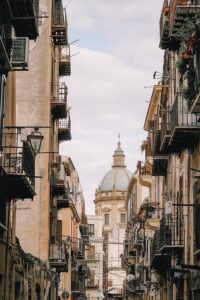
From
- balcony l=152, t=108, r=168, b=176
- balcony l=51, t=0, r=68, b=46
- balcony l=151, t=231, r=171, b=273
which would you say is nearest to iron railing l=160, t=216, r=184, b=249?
balcony l=151, t=231, r=171, b=273

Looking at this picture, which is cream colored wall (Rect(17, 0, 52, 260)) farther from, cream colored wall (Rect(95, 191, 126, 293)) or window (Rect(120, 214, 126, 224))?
window (Rect(120, 214, 126, 224))

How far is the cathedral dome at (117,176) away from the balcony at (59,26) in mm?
105432

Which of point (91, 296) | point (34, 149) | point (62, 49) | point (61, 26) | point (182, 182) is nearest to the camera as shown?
point (34, 149)

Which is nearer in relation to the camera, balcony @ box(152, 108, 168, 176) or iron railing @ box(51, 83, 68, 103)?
balcony @ box(152, 108, 168, 176)

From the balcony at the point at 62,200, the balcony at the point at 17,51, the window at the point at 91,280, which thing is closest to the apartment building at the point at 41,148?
the balcony at the point at 62,200

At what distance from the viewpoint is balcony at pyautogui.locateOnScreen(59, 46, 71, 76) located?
1559 inches

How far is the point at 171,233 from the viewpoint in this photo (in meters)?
26.5

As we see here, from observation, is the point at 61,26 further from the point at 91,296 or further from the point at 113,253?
the point at 113,253

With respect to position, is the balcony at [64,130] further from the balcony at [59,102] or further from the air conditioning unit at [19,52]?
the air conditioning unit at [19,52]

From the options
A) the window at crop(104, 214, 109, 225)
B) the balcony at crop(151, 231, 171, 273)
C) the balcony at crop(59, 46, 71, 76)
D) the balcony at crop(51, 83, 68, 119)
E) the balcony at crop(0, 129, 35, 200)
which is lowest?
the balcony at crop(151, 231, 171, 273)

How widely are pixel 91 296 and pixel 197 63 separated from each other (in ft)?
267

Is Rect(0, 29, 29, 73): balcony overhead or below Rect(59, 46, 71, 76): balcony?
below

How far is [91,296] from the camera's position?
95938mm

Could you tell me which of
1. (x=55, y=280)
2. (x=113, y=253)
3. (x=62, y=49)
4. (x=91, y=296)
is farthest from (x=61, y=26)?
(x=113, y=253)
